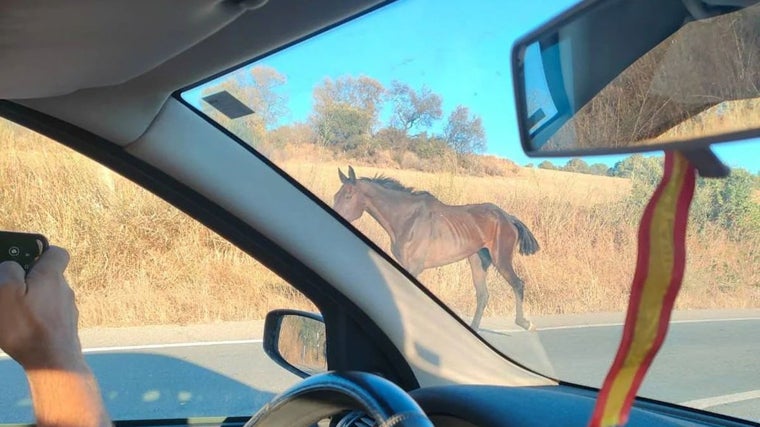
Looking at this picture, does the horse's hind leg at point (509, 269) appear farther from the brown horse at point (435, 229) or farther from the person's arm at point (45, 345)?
the person's arm at point (45, 345)

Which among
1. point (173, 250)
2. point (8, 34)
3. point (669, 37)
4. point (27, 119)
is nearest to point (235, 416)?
point (173, 250)

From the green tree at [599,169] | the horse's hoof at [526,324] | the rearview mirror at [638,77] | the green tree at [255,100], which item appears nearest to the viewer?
the rearview mirror at [638,77]

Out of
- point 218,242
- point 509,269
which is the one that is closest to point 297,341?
point 218,242

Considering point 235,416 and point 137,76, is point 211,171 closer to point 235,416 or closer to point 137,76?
point 137,76

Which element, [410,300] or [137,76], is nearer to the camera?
[137,76]

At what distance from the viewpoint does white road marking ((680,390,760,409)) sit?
7.68ft

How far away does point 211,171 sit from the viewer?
261 cm

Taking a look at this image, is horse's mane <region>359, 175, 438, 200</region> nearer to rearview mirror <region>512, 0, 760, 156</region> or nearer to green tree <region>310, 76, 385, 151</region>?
green tree <region>310, 76, 385, 151</region>

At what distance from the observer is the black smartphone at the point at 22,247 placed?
6.51 ft

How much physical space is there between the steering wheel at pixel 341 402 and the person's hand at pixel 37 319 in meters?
0.53

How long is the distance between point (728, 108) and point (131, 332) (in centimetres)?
271

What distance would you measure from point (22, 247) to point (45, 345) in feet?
0.87

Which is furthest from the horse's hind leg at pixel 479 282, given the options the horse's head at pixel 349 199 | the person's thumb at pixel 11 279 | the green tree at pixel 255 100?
the person's thumb at pixel 11 279

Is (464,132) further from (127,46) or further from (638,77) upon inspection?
(638,77)
